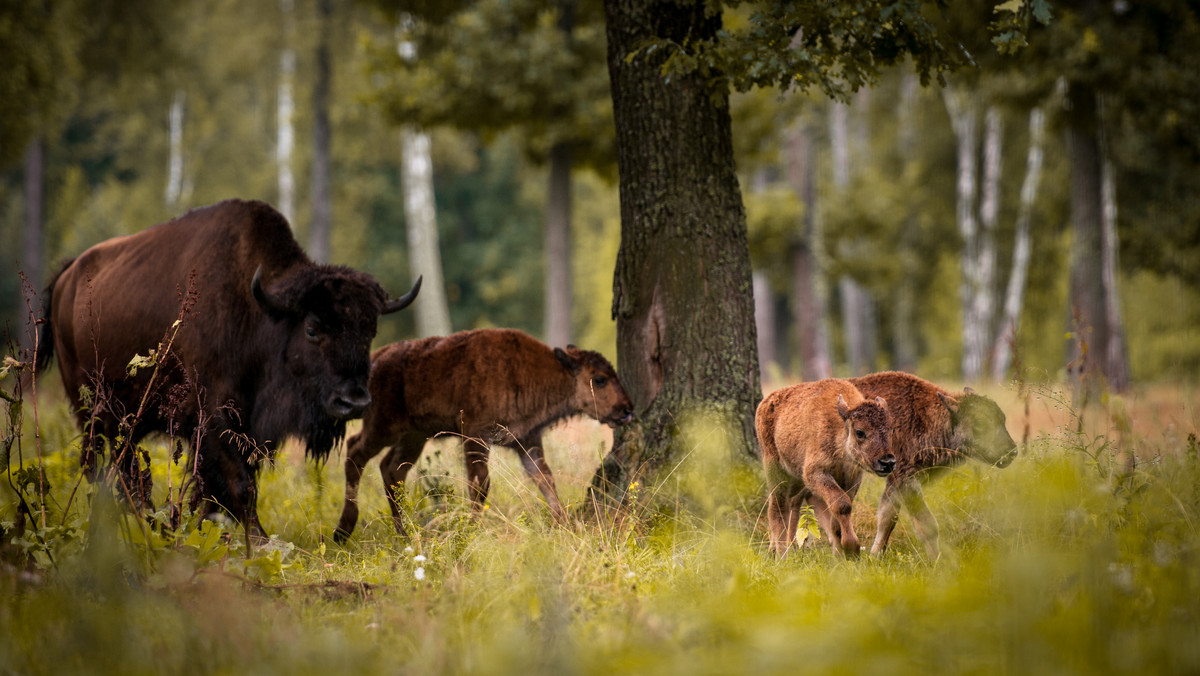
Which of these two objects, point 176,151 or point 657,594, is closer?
point 657,594

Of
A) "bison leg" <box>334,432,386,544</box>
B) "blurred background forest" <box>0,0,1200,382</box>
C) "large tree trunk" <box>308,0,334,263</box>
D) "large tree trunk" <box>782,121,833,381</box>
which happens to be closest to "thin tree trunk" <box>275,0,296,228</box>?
"blurred background forest" <box>0,0,1200,382</box>

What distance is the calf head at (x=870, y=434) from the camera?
4.19 metres

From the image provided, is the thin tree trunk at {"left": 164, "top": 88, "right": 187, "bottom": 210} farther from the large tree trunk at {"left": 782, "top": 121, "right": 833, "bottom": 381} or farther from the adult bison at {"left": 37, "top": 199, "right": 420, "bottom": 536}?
the adult bison at {"left": 37, "top": 199, "right": 420, "bottom": 536}

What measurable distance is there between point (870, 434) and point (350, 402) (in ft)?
9.67

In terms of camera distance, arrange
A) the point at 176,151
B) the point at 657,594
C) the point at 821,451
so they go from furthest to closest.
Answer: the point at 176,151 → the point at 821,451 → the point at 657,594

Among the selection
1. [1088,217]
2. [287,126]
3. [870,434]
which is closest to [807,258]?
[1088,217]

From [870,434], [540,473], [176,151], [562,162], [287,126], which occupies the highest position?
[287,126]

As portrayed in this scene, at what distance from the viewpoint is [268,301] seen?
4.89 meters

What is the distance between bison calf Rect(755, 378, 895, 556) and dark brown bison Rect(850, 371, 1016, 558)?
0.24m

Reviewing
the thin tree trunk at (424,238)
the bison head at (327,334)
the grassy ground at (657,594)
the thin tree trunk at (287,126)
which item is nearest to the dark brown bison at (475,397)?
the bison head at (327,334)

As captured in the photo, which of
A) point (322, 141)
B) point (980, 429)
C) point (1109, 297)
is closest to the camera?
point (980, 429)

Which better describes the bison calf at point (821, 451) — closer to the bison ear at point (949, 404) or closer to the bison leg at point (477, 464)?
the bison ear at point (949, 404)

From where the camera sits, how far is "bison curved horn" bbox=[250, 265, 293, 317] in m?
4.82

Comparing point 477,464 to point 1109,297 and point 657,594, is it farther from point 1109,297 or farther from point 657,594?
point 1109,297
